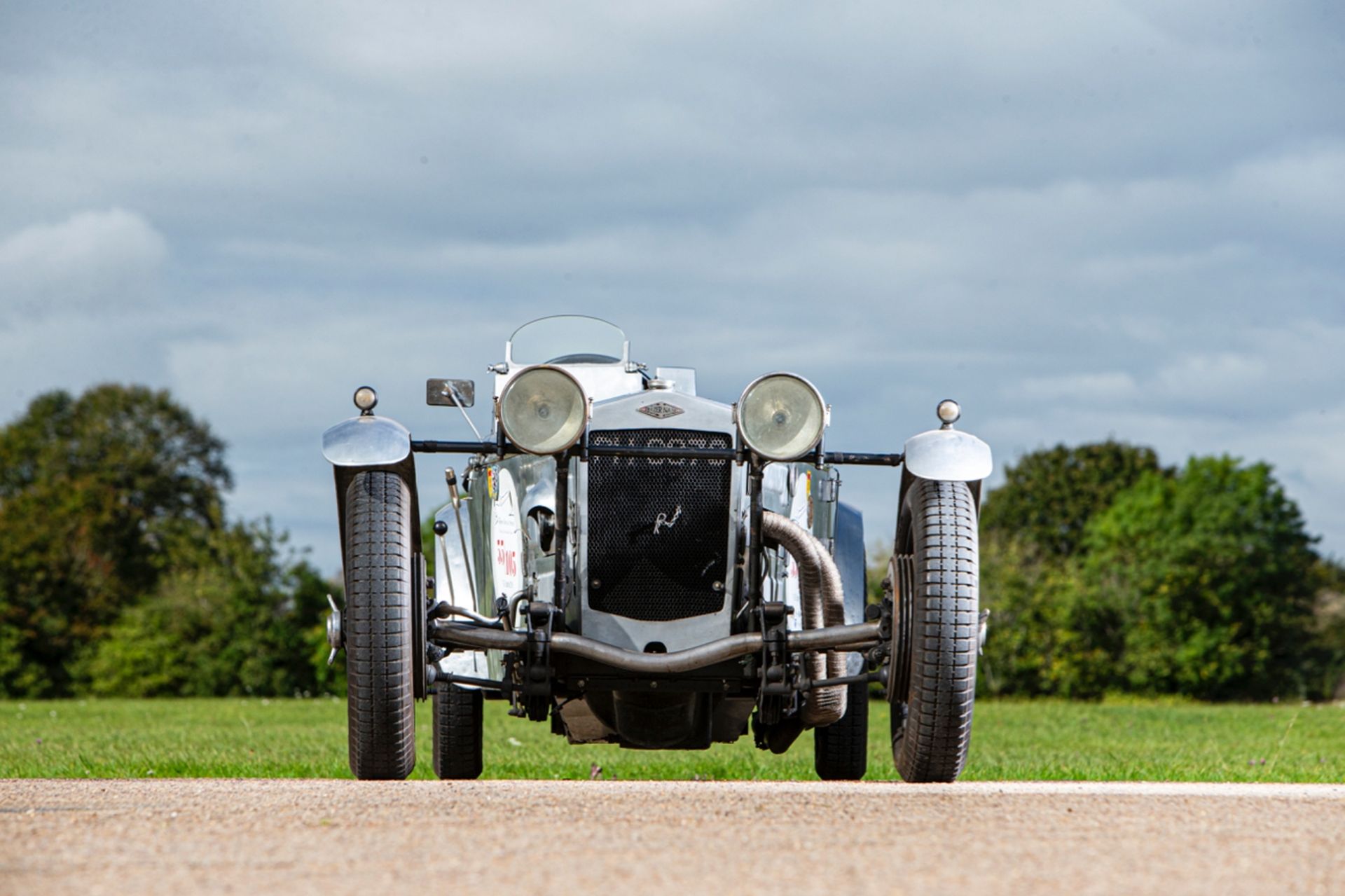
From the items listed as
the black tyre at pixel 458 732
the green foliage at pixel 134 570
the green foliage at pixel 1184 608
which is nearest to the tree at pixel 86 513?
the green foliage at pixel 134 570

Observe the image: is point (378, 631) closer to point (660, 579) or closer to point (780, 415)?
point (660, 579)

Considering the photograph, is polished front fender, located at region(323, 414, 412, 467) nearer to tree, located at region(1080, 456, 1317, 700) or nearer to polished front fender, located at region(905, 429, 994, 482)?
polished front fender, located at region(905, 429, 994, 482)

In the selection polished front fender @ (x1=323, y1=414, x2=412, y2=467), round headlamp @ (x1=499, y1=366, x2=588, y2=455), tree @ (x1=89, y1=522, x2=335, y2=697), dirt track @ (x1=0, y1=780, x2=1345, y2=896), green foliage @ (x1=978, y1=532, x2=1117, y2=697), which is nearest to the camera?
dirt track @ (x1=0, y1=780, x2=1345, y2=896)

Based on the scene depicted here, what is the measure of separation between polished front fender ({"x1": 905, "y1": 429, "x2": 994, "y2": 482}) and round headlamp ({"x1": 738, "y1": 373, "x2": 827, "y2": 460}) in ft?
1.82

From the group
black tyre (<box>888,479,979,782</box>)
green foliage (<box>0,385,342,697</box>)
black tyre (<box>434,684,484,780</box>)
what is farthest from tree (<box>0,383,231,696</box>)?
black tyre (<box>888,479,979,782</box>)

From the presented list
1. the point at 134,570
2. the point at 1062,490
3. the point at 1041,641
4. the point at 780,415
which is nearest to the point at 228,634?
the point at 134,570

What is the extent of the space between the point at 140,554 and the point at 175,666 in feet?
30.3

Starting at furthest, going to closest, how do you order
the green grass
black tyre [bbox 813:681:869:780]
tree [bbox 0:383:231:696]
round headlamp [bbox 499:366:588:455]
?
tree [bbox 0:383:231:696] < the green grass < black tyre [bbox 813:681:869:780] < round headlamp [bbox 499:366:588:455]

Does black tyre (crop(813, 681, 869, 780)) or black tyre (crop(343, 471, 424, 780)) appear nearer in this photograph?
black tyre (crop(343, 471, 424, 780))

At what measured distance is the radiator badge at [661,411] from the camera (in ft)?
24.5

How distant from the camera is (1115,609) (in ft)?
150

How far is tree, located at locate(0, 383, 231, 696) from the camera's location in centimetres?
4600

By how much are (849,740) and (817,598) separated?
5.12ft

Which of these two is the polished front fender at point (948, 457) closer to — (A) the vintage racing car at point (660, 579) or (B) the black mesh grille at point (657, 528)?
(A) the vintage racing car at point (660, 579)
